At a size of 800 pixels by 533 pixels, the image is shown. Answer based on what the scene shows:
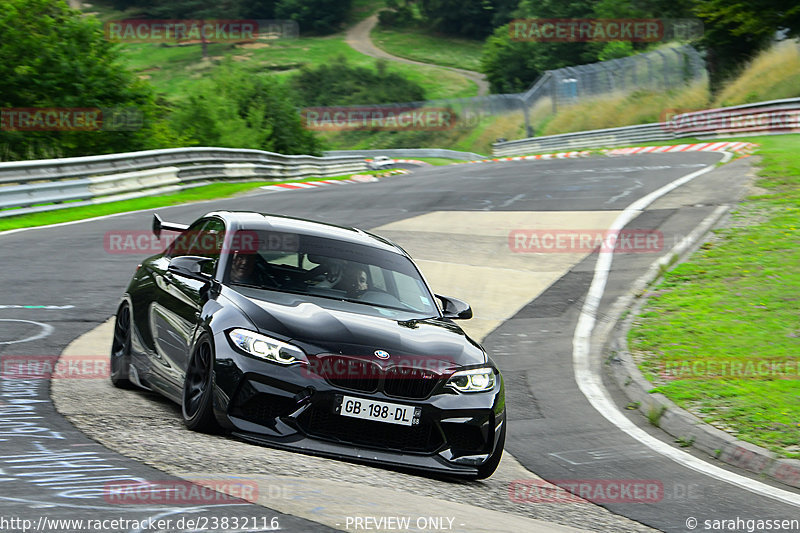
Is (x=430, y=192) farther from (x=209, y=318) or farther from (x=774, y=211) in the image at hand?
(x=209, y=318)

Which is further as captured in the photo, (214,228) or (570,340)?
(570,340)

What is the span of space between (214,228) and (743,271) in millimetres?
9153

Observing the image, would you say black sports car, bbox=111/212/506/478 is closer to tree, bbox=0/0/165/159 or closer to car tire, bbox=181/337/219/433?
car tire, bbox=181/337/219/433

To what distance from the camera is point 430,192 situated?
26406 mm

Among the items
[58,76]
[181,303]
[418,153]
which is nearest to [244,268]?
[181,303]

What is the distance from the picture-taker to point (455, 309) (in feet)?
25.3

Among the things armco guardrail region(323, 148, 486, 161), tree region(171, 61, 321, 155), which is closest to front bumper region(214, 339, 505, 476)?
tree region(171, 61, 321, 155)

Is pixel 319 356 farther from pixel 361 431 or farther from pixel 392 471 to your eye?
pixel 392 471

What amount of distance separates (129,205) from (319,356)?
18572 mm

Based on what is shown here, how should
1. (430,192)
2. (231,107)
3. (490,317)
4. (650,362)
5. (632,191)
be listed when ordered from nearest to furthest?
(650,362) < (490,317) < (632,191) < (430,192) < (231,107)

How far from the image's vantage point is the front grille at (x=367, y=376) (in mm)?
5984

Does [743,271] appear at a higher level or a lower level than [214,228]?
lower

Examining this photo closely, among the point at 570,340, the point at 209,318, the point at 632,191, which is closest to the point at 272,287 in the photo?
the point at 209,318

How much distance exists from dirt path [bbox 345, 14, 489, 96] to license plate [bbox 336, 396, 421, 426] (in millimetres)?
97548
